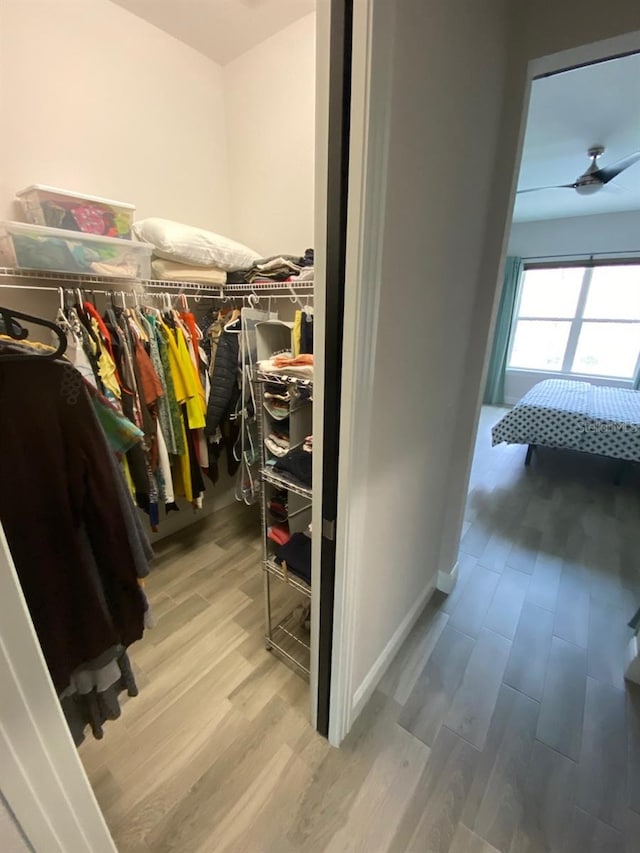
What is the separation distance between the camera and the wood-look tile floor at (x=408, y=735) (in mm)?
1093

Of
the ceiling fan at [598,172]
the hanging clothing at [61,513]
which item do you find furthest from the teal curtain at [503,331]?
the hanging clothing at [61,513]

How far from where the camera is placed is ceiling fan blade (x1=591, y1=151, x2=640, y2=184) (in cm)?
254

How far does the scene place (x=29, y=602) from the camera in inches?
28.4

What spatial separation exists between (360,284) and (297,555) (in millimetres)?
1077

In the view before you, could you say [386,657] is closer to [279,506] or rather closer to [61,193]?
[279,506]

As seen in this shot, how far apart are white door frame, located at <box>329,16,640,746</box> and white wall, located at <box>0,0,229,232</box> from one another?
1.64m

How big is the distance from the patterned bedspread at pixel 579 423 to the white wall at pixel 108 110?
127 inches

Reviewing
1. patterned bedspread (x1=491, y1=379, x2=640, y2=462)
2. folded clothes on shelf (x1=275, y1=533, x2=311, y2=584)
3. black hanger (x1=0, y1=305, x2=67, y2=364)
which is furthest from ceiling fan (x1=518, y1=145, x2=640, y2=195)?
black hanger (x1=0, y1=305, x2=67, y2=364)

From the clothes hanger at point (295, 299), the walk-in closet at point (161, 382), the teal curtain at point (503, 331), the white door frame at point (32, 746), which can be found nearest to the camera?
the white door frame at point (32, 746)

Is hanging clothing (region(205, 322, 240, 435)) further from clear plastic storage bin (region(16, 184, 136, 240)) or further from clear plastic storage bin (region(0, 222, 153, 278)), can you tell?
clear plastic storage bin (region(16, 184, 136, 240))

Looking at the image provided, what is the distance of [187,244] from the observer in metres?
1.77

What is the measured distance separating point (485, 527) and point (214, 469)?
200 cm

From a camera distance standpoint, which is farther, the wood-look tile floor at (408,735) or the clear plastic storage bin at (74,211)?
the clear plastic storage bin at (74,211)

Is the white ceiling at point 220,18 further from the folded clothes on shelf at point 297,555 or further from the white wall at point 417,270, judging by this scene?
the folded clothes on shelf at point 297,555
